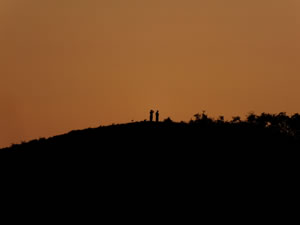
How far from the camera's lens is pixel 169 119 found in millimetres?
75312

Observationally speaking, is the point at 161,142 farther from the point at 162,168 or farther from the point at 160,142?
the point at 162,168

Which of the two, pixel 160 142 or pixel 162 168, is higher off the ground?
pixel 160 142

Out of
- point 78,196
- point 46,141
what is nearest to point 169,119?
point 46,141

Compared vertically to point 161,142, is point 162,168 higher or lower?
lower

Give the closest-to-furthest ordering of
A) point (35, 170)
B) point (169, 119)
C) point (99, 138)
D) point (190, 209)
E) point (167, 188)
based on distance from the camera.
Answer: point (190, 209), point (167, 188), point (35, 170), point (99, 138), point (169, 119)

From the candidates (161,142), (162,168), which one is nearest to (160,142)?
(161,142)

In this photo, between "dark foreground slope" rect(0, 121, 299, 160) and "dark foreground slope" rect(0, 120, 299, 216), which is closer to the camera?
"dark foreground slope" rect(0, 120, 299, 216)

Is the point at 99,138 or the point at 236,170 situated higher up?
the point at 99,138

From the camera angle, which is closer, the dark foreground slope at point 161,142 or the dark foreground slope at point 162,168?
the dark foreground slope at point 162,168

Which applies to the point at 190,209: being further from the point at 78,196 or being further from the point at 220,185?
the point at 78,196

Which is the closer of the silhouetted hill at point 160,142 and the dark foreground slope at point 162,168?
the dark foreground slope at point 162,168

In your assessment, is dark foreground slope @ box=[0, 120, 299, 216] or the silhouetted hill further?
the silhouetted hill

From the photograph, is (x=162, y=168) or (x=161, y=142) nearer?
(x=162, y=168)

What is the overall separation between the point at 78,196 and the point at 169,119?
2081cm
